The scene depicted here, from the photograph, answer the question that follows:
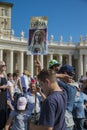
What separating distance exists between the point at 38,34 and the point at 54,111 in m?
3.86

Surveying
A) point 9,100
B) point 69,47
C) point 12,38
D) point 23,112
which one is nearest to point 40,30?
point 23,112

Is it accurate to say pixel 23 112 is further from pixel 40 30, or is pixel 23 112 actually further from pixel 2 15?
pixel 2 15

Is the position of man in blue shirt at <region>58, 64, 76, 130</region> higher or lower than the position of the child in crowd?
higher

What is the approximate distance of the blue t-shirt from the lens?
3611 mm

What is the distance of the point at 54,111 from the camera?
3.66 m

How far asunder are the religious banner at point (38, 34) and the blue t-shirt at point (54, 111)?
3.49 metres

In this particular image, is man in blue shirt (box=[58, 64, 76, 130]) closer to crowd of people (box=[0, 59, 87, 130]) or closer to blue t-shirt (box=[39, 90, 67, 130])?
crowd of people (box=[0, 59, 87, 130])

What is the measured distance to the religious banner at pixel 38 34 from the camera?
24.0ft

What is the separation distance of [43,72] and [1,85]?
465 cm

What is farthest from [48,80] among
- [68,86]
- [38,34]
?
[38,34]

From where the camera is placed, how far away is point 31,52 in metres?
7.69

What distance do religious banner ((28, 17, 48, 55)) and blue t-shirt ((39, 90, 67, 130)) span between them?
11.5 feet

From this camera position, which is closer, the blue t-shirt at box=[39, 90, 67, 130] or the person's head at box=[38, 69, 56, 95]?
the blue t-shirt at box=[39, 90, 67, 130]

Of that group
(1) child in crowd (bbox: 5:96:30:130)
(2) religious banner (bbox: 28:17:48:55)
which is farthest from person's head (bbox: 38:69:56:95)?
(2) religious banner (bbox: 28:17:48:55)
